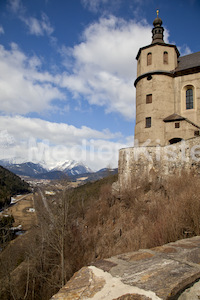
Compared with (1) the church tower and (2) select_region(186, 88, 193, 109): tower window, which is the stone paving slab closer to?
(1) the church tower

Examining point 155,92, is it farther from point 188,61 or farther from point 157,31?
point 157,31

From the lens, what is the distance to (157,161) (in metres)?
18.0

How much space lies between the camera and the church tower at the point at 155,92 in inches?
859

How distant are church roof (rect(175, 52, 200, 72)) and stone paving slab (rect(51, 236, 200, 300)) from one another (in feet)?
77.3

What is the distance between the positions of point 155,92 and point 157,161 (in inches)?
358

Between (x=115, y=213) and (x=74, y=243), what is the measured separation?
8.77 metres

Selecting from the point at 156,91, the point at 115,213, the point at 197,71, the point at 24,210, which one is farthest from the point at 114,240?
the point at 24,210

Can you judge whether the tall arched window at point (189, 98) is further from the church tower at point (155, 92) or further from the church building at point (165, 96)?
the church tower at point (155, 92)

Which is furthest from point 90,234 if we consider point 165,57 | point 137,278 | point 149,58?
point 165,57

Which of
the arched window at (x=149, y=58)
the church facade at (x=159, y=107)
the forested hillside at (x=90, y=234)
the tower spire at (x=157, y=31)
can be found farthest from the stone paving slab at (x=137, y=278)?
the tower spire at (x=157, y=31)

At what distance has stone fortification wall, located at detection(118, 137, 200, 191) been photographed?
585 inches

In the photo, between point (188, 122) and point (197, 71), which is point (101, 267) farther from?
point (197, 71)

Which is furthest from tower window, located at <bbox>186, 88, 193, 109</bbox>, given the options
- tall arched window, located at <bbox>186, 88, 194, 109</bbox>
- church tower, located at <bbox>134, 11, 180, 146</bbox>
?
church tower, located at <bbox>134, 11, 180, 146</bbox>

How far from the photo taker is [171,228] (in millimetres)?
5535
